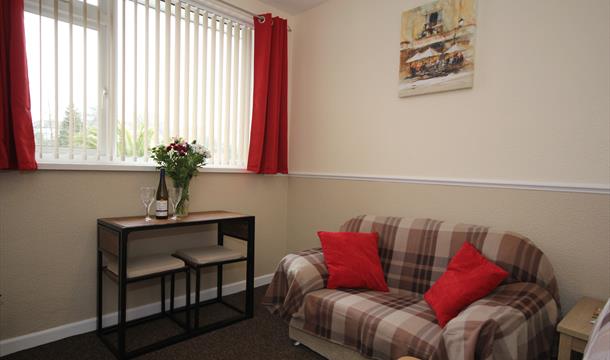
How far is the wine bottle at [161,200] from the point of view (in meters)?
2.42

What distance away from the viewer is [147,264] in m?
2.26

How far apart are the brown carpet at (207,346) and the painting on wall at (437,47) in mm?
1979

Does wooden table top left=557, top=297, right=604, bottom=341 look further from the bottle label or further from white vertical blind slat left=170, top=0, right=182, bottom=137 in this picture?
white vertical blind slat left=170, top=0, right=182, bottom=137

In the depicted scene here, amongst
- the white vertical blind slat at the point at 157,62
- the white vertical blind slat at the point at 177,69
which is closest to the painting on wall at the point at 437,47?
the white vertical blind slat at the point at 177,69

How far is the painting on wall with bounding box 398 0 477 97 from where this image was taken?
→ 7.54 ft

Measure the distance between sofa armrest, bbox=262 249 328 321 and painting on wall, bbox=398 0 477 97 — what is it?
1430 mm

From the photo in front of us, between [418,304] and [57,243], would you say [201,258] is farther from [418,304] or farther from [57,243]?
[418,304]

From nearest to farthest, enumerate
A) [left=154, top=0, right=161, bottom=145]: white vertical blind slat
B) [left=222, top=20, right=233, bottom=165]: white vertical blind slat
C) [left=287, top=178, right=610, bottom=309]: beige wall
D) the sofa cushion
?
1. the sofa cushion
2. [left=287, top=178, right=610, bottom=309]: beige wall
3. [left=154, top=0, right=161, bottom=145]: white vertical blind slat
4. [left=222, top=20, right=233, bottom=165]: white vertical blind slat

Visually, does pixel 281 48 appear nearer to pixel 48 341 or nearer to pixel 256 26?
pixel 256 26

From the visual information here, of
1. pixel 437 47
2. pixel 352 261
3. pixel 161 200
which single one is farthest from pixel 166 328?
pixel 437 47

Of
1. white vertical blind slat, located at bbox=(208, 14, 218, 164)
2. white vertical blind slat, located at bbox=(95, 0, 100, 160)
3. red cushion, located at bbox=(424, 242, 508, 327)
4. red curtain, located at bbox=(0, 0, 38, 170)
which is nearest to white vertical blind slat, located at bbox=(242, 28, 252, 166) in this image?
white vertical blind slat, located at bbox=(208, 14, 218, 164)

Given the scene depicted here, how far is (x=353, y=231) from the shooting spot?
2.59 metres

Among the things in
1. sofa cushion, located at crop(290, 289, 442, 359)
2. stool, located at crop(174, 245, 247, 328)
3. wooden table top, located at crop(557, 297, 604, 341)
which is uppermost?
wooden table top, located at crop(557, 297, 604, 341)

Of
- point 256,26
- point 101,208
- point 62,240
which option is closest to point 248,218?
point 101,208
